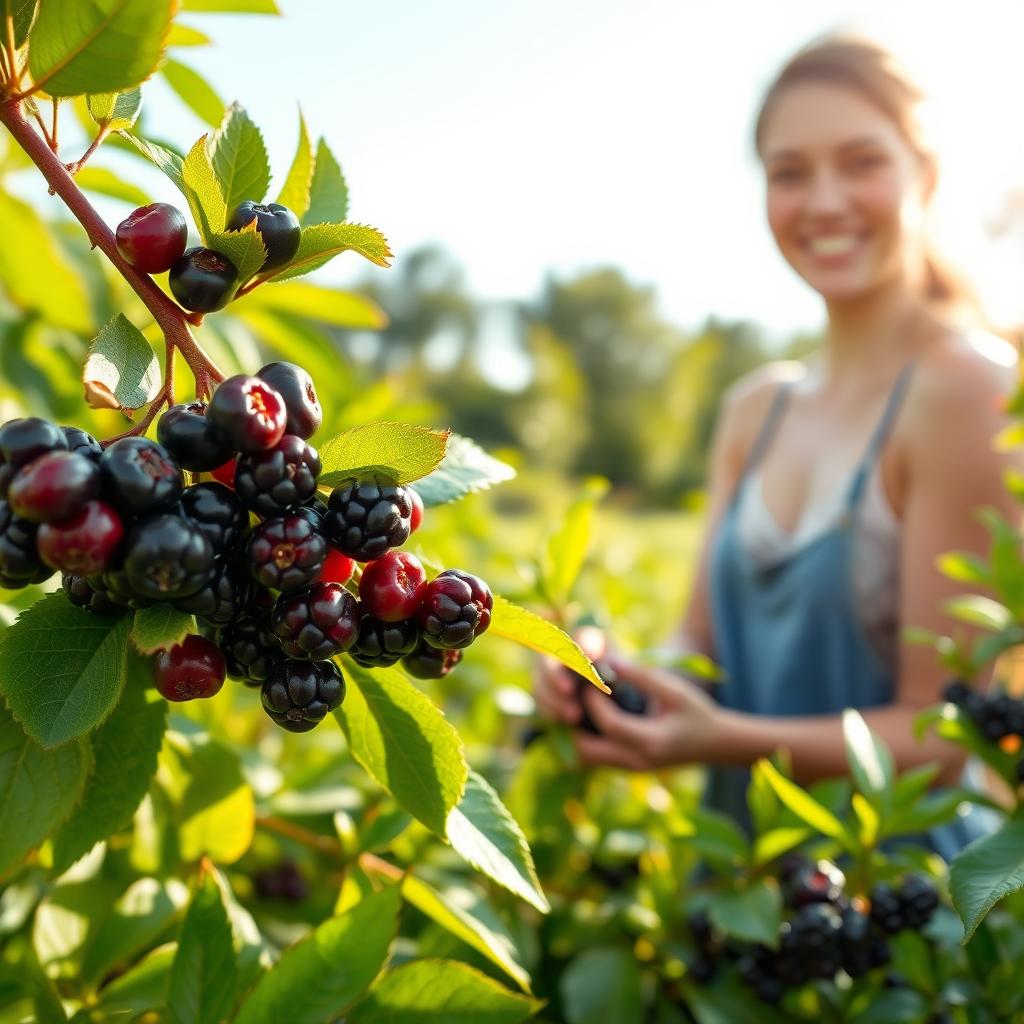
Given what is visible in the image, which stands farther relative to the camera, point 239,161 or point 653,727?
point 653,727

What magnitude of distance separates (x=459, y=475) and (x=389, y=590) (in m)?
0.15

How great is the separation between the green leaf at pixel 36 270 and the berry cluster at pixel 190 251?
74 cm

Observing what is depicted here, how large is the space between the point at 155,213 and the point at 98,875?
622mm

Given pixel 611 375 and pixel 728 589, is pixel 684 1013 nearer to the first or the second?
pixel 728 589

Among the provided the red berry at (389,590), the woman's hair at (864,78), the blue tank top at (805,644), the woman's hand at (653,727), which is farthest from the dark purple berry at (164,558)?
the woman's hair at (864,78)

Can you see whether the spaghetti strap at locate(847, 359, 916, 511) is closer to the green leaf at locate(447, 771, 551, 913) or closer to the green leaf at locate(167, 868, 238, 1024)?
the green leaf at locate(447, 771, 551, 913)

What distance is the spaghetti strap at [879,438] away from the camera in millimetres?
1919

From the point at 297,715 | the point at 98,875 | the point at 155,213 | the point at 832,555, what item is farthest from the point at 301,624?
the point at 832,555

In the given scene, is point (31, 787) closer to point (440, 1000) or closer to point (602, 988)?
point (440, 1000)

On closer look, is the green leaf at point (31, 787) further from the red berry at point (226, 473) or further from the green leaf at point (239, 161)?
the green leaf at point (239, 161)

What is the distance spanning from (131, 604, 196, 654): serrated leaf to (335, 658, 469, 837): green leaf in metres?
0.15

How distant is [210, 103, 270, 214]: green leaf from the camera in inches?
21.8

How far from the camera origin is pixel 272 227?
52 centimetres

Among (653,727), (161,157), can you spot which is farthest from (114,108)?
(653,727)
